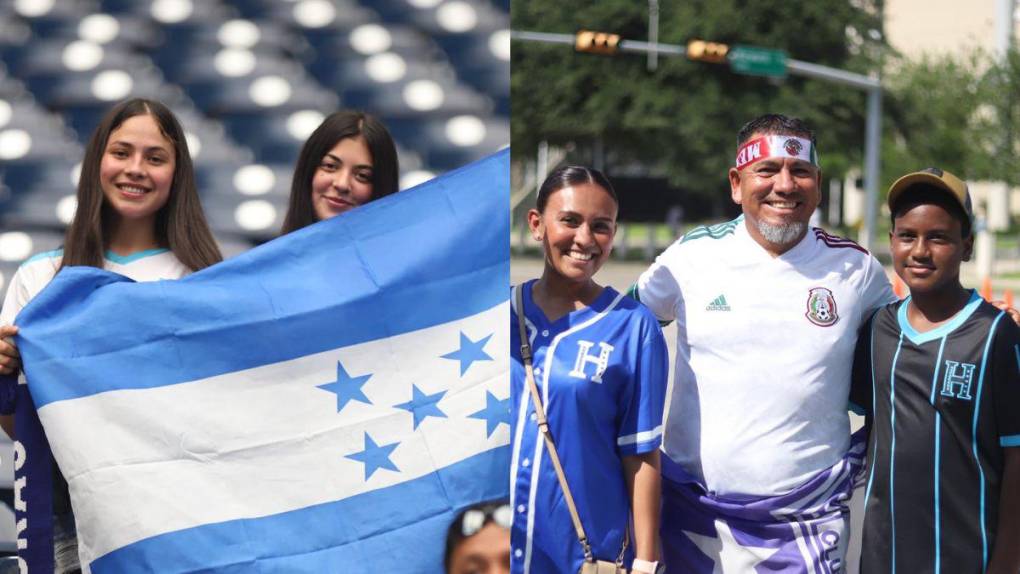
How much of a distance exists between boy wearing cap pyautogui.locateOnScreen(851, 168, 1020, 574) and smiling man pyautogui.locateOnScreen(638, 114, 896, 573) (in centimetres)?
12

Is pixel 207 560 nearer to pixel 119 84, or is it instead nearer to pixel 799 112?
pixel 119 84

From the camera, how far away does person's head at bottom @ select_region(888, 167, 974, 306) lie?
10.0 ft

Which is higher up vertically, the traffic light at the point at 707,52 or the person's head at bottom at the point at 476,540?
the traffic light at the point at 707,52

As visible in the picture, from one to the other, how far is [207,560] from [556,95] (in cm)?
2713

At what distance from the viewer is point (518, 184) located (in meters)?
57.6

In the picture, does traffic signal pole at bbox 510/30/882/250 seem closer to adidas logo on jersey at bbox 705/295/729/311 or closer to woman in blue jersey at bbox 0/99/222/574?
adidas logo on jersey at bbox 705/295/729/311

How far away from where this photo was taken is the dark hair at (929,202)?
3098 millimetres

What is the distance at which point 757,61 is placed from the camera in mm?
20375

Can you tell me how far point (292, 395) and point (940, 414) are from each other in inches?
59.3

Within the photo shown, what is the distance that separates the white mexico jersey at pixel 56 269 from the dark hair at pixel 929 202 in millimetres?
1761

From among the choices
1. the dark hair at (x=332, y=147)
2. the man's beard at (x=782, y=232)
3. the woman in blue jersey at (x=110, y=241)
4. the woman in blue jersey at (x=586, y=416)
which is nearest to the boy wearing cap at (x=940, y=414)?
the man's beard at (x=782, y=232)

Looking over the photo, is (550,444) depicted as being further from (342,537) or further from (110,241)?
(110,241)

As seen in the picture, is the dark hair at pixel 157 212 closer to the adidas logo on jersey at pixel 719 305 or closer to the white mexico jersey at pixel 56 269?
the white mexico jersey at pixel 56 269

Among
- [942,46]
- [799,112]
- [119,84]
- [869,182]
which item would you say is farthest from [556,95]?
[942,46]
